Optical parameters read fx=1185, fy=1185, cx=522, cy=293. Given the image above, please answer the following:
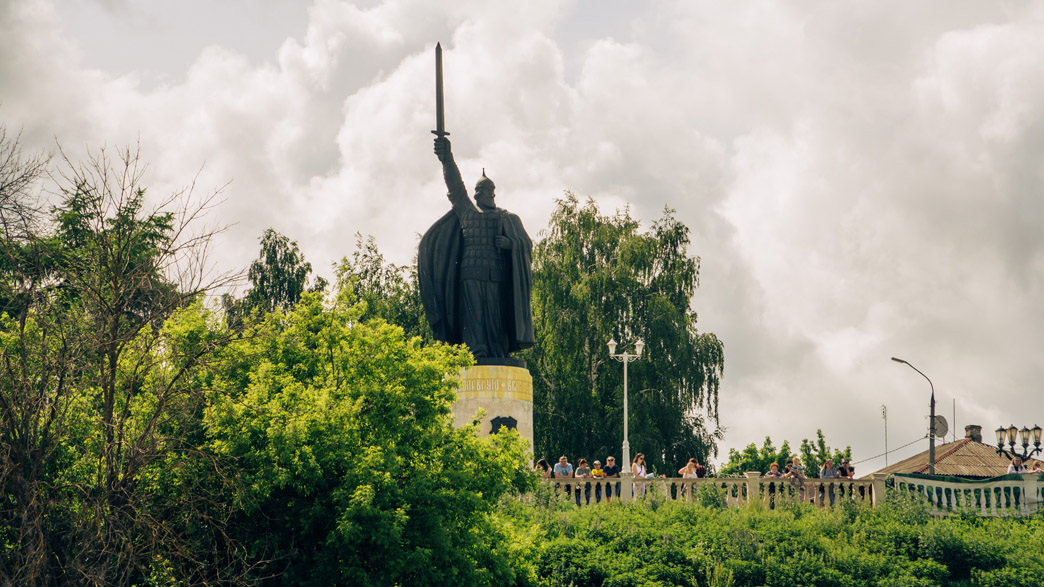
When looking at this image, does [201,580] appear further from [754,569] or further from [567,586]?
[754,569]

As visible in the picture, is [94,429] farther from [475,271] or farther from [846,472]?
[846,472]

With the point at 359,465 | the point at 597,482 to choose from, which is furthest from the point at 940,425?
the point at 359,465

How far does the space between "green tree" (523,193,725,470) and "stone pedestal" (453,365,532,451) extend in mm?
14290

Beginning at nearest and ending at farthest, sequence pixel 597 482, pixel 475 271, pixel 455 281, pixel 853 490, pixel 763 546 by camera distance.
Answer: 1. pixel 763 546
2. pixel 853 490
3. pixel 597 482
4. pixel 475 271
5. pixel 455 281

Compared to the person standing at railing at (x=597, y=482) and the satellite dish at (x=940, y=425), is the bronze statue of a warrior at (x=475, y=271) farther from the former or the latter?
the satellite dish at (x=940, y=425)

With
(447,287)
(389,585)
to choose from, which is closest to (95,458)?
(389,585)

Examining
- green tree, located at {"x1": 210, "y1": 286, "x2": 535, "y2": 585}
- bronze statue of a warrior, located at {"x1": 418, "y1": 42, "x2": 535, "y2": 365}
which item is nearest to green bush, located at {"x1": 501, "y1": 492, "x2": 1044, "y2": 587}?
green tree, located at {"x1": 210, "y1": 286, "x2": 535, "y2": 585}

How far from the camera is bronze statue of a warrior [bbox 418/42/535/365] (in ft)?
78.5

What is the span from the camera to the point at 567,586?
63.9 ft

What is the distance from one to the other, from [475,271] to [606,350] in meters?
15.5

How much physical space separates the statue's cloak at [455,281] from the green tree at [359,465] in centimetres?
515

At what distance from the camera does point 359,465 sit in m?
16.5

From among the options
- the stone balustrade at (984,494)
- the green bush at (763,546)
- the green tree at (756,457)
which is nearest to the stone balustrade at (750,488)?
the green bush at (763,546)

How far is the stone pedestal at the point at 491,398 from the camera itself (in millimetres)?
22734
